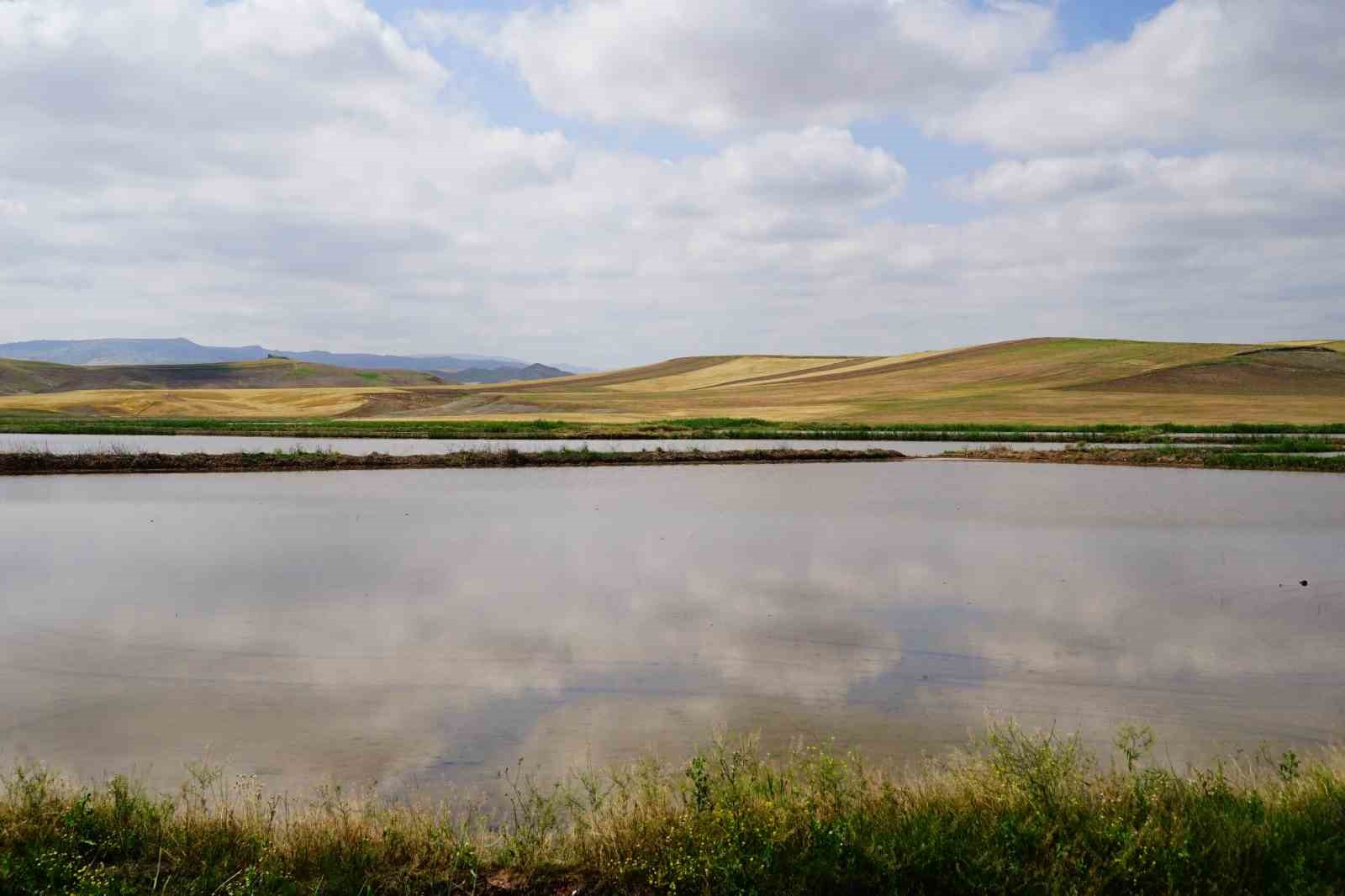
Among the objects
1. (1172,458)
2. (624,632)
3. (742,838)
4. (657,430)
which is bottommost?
(624,632)

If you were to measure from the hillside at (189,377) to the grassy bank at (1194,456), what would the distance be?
127m

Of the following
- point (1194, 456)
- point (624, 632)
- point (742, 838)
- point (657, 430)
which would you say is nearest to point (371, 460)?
point (657, 430)

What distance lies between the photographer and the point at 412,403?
8150cm

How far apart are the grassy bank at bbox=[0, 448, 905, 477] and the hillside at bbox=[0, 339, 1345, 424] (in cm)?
2527

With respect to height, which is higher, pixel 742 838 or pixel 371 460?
pixel 371 460

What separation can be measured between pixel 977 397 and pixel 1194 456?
131ft

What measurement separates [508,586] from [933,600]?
6.08 metres

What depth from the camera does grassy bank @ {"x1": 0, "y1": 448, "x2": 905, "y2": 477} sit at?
1225 inches

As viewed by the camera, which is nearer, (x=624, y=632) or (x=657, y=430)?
(x=624, y=632)

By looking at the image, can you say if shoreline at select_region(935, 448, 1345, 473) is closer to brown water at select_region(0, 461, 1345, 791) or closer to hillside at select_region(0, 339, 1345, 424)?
brown water at select_region(0, 461, 1345, 791)

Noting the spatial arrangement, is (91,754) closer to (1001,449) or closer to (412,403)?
(1001,449)

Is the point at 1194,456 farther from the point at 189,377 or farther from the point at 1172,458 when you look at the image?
the point at 189,377

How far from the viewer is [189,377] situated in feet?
546

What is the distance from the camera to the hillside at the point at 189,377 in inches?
5468
